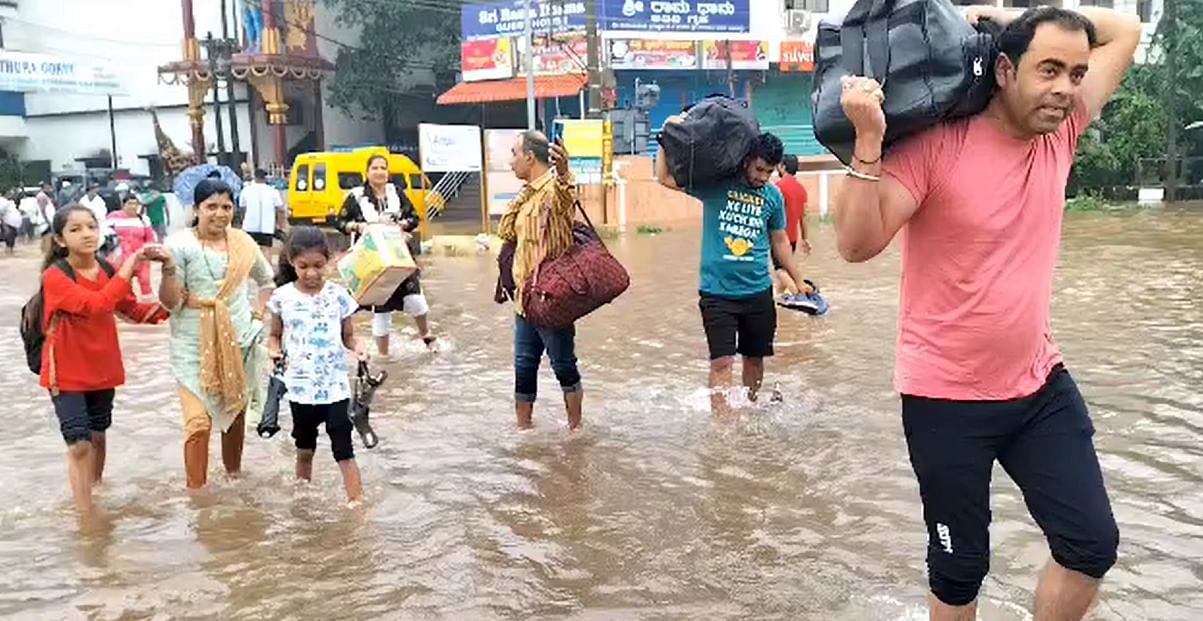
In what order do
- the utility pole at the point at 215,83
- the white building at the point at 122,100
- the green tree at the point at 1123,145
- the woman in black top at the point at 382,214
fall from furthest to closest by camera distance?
1. the white building at the point at 122,100
2. the utility pole at the point at 215,83
3. the green tree at the point at 1123,145
4. the woman in black top at the point at 382,214

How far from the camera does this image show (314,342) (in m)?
5.19

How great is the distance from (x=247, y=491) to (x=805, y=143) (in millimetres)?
28738

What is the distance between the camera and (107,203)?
20.5m

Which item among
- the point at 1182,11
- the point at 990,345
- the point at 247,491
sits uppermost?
the point at 1182,11

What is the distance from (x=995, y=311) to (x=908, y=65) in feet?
2.24

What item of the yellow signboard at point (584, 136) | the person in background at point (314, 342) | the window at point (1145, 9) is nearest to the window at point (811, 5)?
the window at point (1145, 9)

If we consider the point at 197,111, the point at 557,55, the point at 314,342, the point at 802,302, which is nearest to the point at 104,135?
the point at 197,111

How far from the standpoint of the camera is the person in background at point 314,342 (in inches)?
204

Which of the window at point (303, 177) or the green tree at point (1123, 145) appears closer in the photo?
the window at point (303, 177)

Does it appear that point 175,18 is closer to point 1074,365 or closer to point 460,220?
point 460,220

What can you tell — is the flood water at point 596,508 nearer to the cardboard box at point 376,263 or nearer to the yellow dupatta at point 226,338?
the yellow dupatta at point 226,338

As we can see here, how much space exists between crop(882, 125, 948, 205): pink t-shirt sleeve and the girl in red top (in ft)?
11.6

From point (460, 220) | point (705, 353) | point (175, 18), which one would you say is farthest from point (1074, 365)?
point (175, 18)

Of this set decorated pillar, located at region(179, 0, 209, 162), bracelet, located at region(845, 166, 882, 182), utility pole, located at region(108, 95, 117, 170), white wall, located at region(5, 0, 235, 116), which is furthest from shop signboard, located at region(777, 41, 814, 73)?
bracelet, located at region(845, 166, 882, 182)
